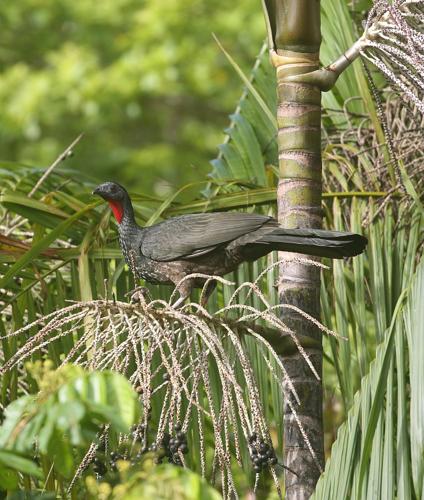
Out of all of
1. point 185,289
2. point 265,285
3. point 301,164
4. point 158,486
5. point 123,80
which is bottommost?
point 158,486

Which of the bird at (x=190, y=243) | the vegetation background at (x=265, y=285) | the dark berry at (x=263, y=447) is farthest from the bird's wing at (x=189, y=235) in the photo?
the dark berry at (x=263, y=447)

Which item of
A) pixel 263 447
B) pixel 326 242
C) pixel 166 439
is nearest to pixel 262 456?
pixel 263 447

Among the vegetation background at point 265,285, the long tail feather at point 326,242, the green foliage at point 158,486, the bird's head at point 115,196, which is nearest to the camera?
the green foliage at point 158,486

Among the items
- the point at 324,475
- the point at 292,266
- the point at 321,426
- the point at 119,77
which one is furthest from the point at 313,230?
the point at 119,77

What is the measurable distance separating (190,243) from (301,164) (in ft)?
2.04

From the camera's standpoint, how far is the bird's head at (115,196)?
12.9 ft

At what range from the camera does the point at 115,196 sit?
12.9ft

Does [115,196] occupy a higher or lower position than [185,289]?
higher

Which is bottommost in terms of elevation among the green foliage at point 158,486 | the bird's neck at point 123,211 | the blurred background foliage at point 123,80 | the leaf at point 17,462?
the green foliage at point 158,486

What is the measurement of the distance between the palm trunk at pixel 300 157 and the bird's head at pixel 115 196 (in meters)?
0.72

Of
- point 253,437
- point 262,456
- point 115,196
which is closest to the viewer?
point 253,437

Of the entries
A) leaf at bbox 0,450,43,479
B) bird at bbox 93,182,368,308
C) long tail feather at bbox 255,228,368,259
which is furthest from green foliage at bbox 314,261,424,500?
leaf at bbox 0,450,43,479

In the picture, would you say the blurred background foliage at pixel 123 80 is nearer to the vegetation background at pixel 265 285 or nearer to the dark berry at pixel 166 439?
the vegetation background at pixel 265 285

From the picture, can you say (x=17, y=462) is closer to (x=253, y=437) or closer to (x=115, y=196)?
(x=253, y=437)
